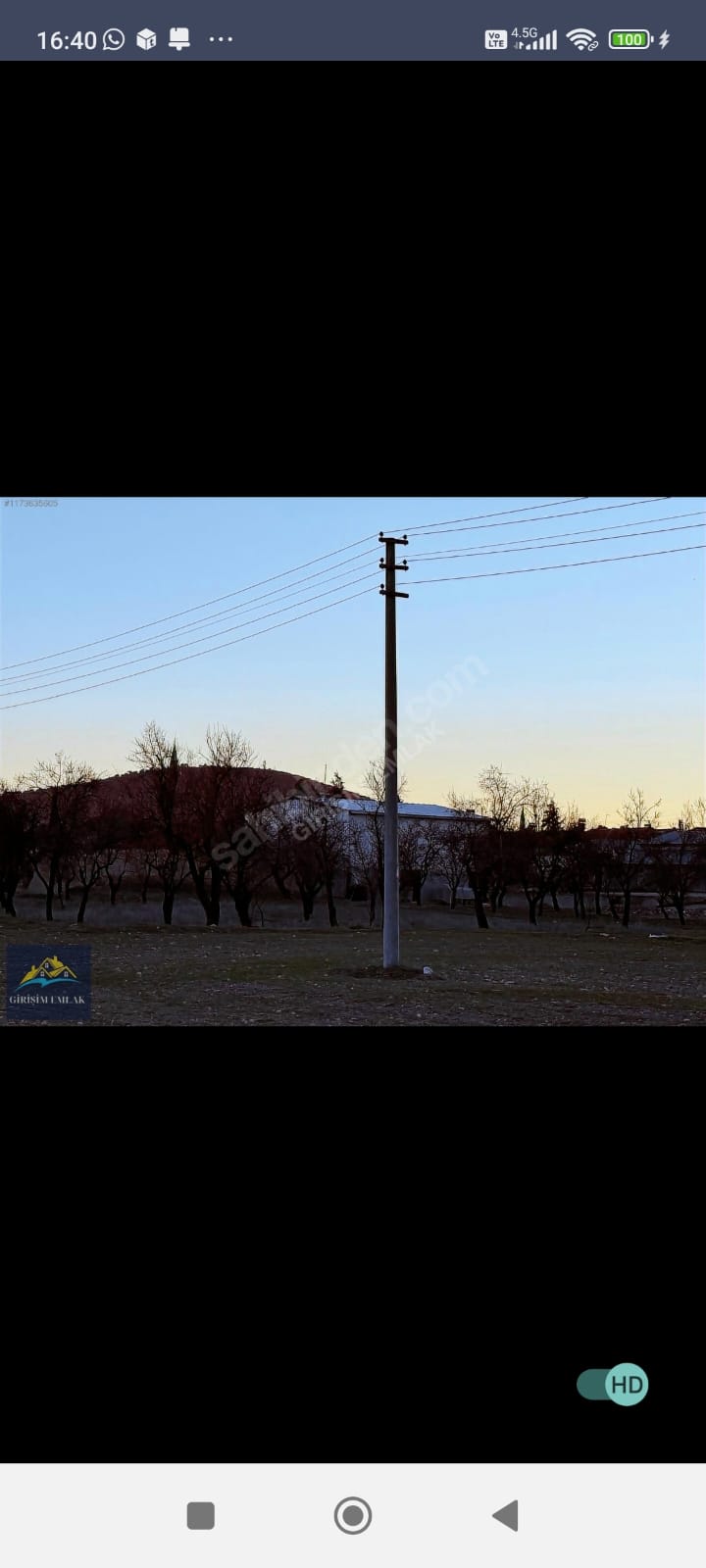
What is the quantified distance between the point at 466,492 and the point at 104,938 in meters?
11.4

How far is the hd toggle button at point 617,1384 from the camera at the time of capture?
1432 mm

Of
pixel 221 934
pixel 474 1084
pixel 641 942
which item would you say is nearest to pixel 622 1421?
pixel 474 1084

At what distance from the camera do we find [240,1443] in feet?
4.46

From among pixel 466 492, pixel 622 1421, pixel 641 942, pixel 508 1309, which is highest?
pixel 466 492

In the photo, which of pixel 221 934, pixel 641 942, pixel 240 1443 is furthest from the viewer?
pixel 641 942

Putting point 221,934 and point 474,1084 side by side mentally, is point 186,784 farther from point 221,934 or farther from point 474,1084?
point 474,1084
